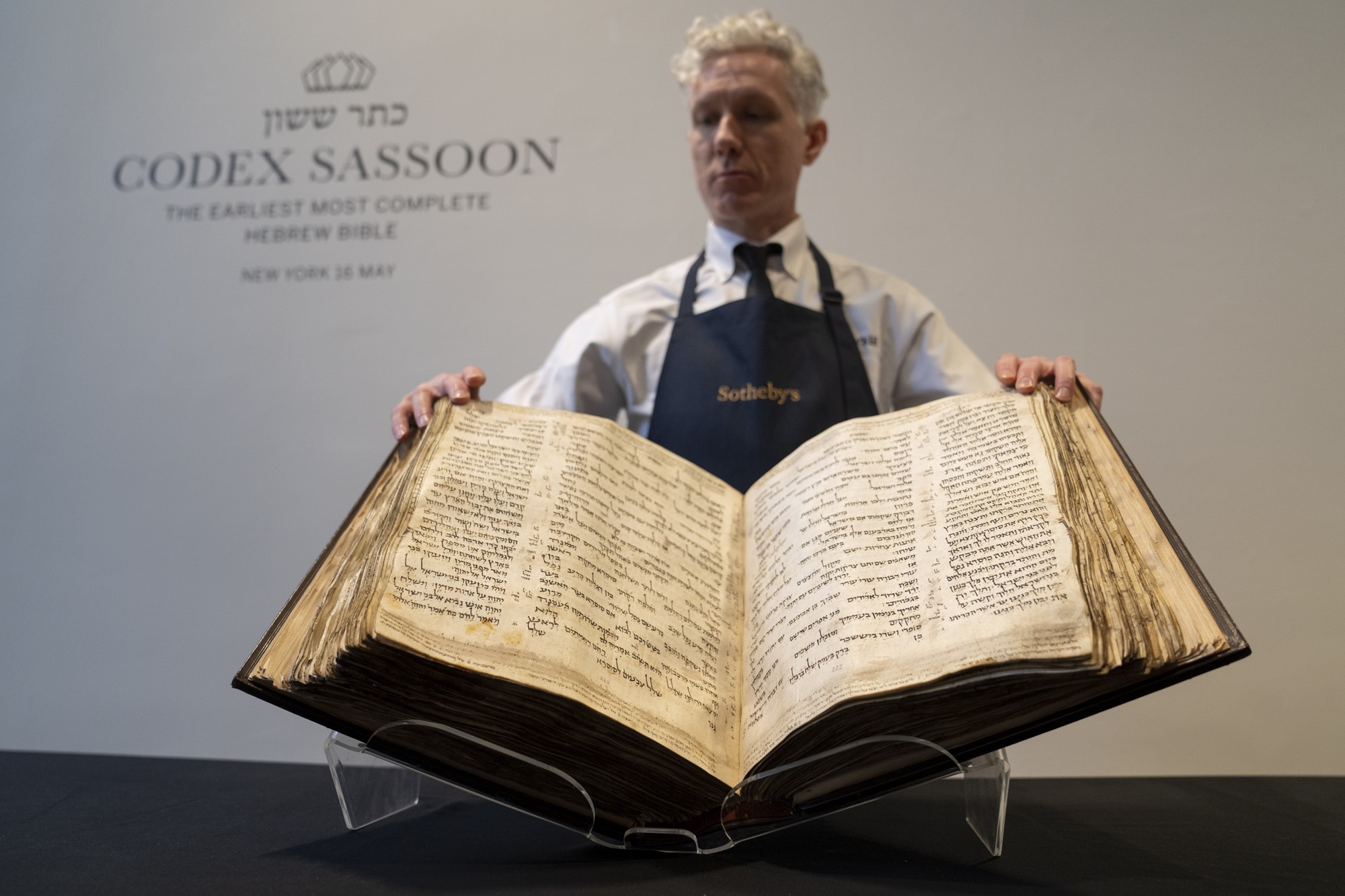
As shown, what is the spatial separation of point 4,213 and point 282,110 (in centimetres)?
61

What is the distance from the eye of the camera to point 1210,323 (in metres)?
1.54

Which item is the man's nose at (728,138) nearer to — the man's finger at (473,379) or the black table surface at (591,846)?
the man's finger at (473,379)

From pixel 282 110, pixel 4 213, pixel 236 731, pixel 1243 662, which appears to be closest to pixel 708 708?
pixel 1243 662

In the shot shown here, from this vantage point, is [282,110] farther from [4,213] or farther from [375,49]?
[4,213]

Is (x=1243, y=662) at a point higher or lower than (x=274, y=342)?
lower

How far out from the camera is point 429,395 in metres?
0.90

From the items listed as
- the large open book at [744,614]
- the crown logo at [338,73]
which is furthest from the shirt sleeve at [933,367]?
the crown logo at [338,73]

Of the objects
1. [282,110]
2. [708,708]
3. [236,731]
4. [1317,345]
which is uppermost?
[282,110]

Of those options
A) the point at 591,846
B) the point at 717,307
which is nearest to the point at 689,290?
the point at 717,307

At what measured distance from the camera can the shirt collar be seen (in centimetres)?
134

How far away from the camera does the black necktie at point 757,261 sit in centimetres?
129

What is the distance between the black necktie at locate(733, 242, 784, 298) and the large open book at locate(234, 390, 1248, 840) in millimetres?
542

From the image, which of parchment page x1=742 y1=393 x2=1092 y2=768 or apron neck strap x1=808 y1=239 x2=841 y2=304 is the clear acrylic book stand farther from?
apron neck strap x1=808 y1=239 x2=841 y2=304

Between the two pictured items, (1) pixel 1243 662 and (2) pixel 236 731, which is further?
(2) pixel 236 731
